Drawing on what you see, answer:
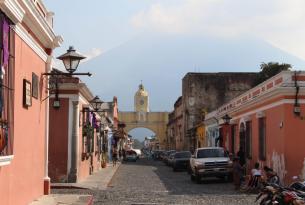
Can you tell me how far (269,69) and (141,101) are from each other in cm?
5973

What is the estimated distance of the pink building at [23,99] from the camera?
33.9 ft

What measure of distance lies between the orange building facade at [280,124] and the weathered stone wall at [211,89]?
35.5 meters

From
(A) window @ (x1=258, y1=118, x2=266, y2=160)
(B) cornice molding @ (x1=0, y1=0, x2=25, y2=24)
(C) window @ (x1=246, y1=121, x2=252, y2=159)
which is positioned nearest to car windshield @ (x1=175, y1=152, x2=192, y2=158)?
(C) window @ (x1=246, y1=121, x2=252, y2=159)

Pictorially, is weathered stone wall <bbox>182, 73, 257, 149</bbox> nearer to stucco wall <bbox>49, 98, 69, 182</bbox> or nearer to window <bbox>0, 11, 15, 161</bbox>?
stucco wall <bbox>49, 98, 69, 182</bbox>

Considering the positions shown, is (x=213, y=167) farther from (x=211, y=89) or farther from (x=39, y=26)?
(x=211, y=89)

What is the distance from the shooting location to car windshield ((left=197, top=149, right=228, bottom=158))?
28.6 meters

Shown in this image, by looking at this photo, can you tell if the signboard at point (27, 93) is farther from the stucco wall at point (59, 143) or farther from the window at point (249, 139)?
the window at point (249, 139)

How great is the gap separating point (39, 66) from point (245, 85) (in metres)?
51.3

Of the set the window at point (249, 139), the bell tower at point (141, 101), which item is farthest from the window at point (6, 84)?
the bell tower at point (141, 101)

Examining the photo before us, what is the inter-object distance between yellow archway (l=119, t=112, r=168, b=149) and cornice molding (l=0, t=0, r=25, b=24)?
94.2m

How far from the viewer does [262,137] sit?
87.3 feet

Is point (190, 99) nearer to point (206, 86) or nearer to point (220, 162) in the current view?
point (206, 86)

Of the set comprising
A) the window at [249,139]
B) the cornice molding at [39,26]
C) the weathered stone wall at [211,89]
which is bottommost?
the window at [249,139]

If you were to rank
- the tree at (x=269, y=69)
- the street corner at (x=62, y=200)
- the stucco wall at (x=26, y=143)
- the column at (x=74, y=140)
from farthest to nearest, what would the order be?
1. the tree at (x=269, y=69)
2. the column at (x=74, y=140)
3. the street corner at (x=62, y=200)
4. the stucco wall at (x=26, y=143)
